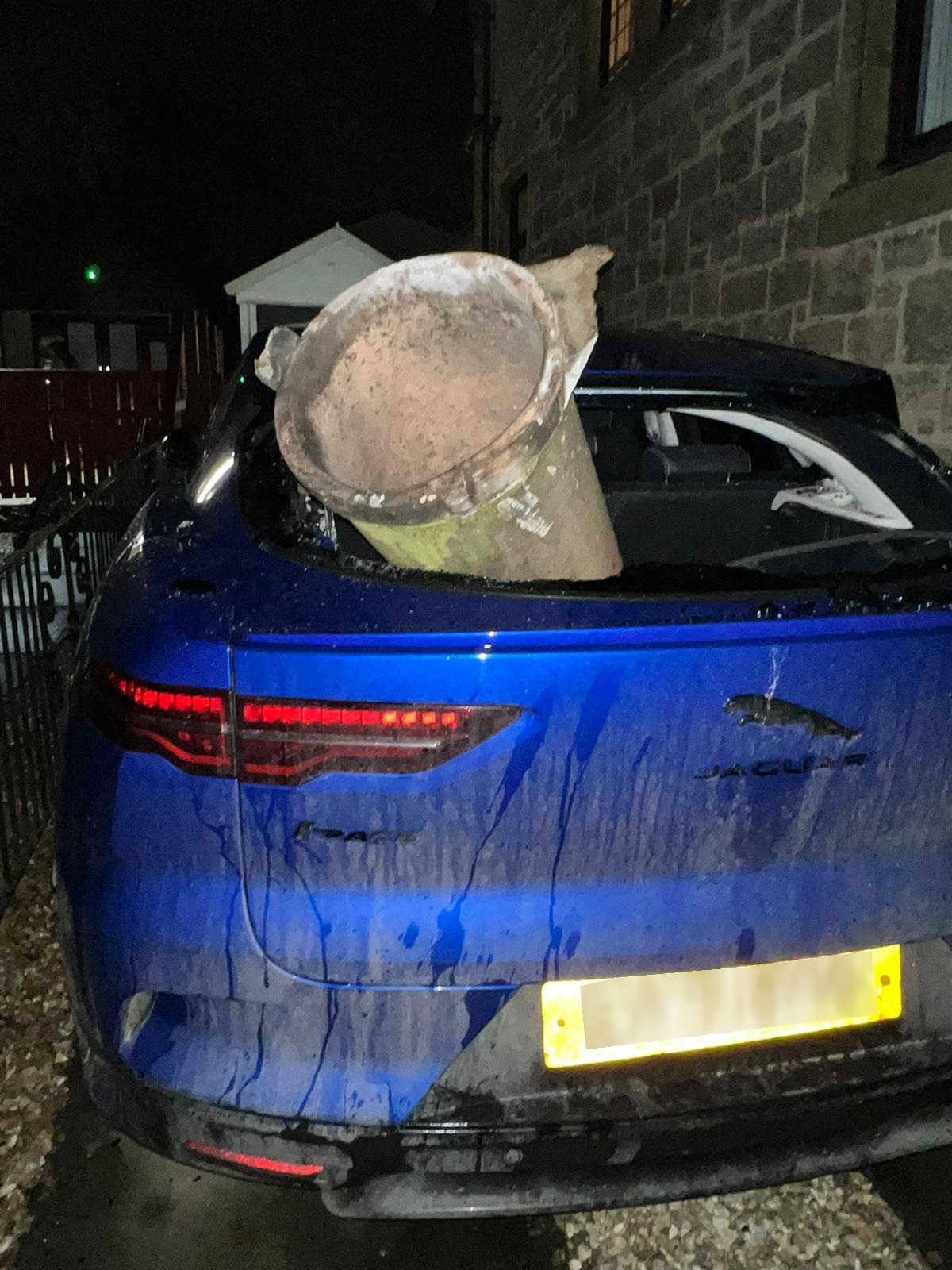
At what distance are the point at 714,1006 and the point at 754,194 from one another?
5.92m

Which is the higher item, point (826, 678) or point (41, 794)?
point (826, 678)

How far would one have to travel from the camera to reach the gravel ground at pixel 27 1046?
2.21 m

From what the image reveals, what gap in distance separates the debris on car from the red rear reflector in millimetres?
1033

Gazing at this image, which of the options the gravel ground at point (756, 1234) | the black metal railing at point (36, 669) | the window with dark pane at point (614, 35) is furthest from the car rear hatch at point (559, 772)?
the window with dark pane at point (614, 35)

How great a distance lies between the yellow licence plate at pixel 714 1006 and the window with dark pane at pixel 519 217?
11.3m

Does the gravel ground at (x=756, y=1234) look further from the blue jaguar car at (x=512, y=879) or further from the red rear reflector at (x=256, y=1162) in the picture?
the red rear reflector at (x=256, y=1162)

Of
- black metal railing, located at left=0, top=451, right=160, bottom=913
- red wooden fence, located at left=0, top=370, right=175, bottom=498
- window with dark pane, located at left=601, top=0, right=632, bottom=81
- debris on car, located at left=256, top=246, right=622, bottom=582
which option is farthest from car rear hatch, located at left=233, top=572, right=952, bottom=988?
red wooden fence, located at left=0, top=370, right=175, bottom=498

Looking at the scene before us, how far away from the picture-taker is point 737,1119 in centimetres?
164

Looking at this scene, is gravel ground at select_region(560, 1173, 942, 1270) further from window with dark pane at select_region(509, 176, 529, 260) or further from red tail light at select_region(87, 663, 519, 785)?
window with dark pane at select_region(509, 176, 529, 260)

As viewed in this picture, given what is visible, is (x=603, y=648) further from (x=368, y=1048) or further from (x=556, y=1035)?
(x=368, y=1048)

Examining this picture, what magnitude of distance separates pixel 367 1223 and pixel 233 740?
1.28m

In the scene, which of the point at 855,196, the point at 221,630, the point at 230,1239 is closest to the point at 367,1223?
the point at 230,1239

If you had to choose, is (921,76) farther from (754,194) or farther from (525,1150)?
(525,1150)

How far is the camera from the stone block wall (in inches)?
194
